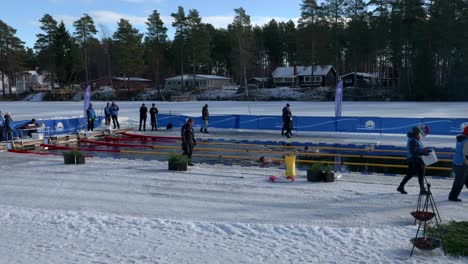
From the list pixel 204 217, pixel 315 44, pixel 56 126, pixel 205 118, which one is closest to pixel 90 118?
pixel 56 126

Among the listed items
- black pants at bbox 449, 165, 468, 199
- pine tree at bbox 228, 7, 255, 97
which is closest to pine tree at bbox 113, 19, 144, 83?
pine tree at bbox 228, 7, 255, 97

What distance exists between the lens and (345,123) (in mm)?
23234

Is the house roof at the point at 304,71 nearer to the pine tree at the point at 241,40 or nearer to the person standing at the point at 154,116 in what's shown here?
the pine tree at the point at 241,40

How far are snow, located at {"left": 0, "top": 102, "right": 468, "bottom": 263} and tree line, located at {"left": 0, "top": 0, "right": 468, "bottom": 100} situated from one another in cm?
4769

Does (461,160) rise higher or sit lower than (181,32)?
lower

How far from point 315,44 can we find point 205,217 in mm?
63055

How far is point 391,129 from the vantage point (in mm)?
22375

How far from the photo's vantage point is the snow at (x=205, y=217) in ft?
20.8

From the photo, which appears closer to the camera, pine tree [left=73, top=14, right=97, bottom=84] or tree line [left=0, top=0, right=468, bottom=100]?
tree line [left=0, top=0, right=468, bottom=100]

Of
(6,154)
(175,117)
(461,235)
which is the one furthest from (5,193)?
(175,117)

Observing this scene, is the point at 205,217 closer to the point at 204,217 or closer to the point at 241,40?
the point at 204,217

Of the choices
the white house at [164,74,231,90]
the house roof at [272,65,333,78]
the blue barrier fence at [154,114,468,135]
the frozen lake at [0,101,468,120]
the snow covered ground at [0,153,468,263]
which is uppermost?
the house roof at [272,65,333,78]

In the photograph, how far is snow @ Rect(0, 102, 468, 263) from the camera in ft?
20.8

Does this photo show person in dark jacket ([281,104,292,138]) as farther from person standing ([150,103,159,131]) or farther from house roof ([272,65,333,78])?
house roof ([272,65,333,78])
